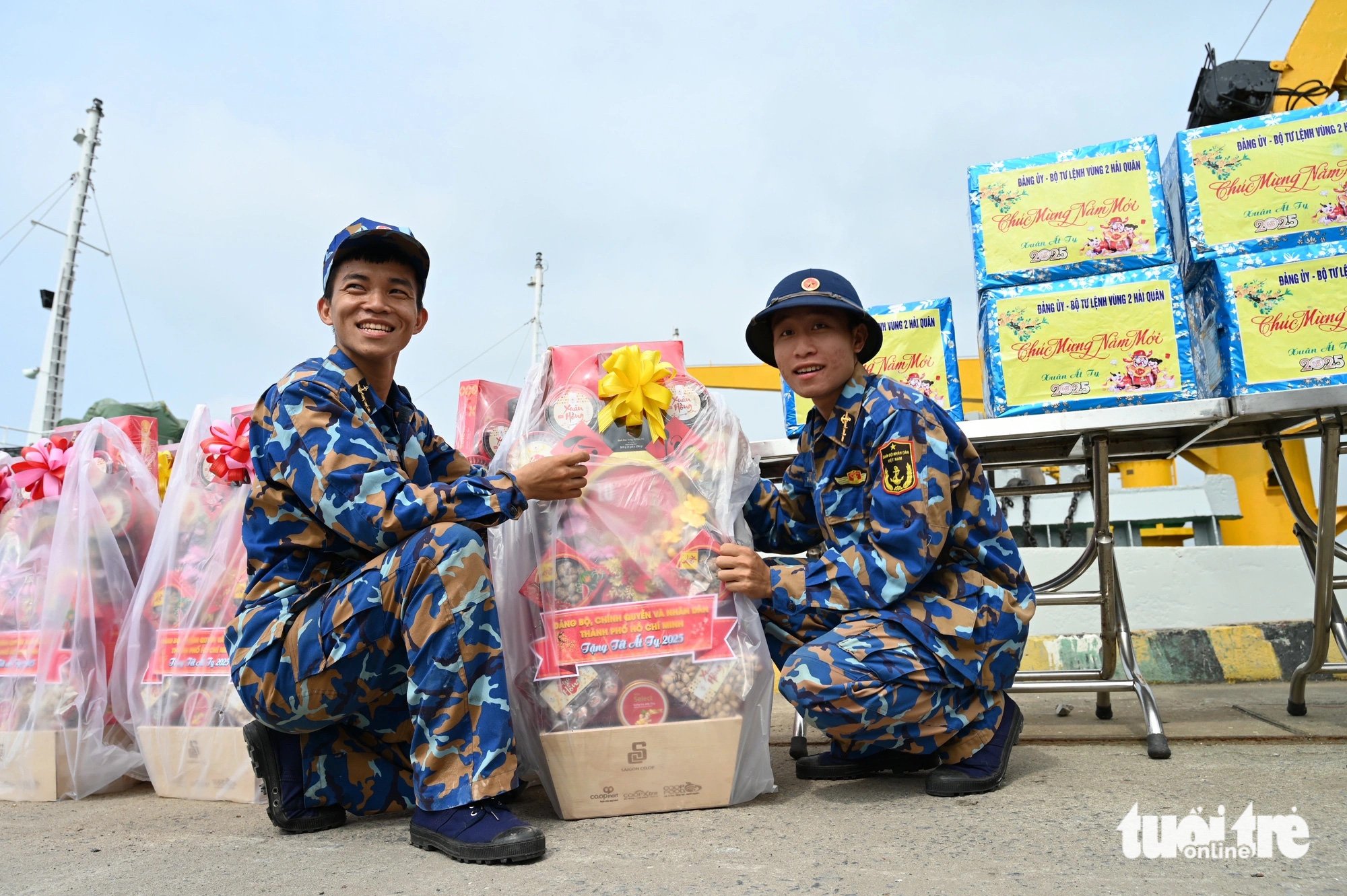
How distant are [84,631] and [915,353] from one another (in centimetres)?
241

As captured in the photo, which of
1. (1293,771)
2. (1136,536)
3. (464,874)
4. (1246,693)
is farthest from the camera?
(1136,536)

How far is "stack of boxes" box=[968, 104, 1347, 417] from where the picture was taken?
2152 mm

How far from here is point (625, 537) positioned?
1.75 meters

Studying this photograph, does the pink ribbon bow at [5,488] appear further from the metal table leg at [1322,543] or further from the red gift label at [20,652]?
the metal table leg at [1322,543]

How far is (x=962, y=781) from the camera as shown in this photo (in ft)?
5.65

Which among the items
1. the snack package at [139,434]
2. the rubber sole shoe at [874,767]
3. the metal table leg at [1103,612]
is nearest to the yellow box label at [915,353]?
the metal table leg at [1103,612]

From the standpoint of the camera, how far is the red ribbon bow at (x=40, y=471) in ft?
7.95

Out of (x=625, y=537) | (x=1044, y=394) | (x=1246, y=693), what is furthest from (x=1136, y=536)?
(x=625, y=537)

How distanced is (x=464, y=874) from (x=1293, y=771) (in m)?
1.63

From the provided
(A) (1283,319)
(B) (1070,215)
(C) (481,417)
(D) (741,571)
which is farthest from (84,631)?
(A) (1283,319)

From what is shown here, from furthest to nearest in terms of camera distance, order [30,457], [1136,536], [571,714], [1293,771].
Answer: [1136,536] → [30,457] → [1293,771] → [571,714]

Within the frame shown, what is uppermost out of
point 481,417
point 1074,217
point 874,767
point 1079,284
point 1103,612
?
point 1074,217

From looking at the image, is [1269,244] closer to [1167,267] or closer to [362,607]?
[1167,267]

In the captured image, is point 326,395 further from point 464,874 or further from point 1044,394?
→ point 1044,394
